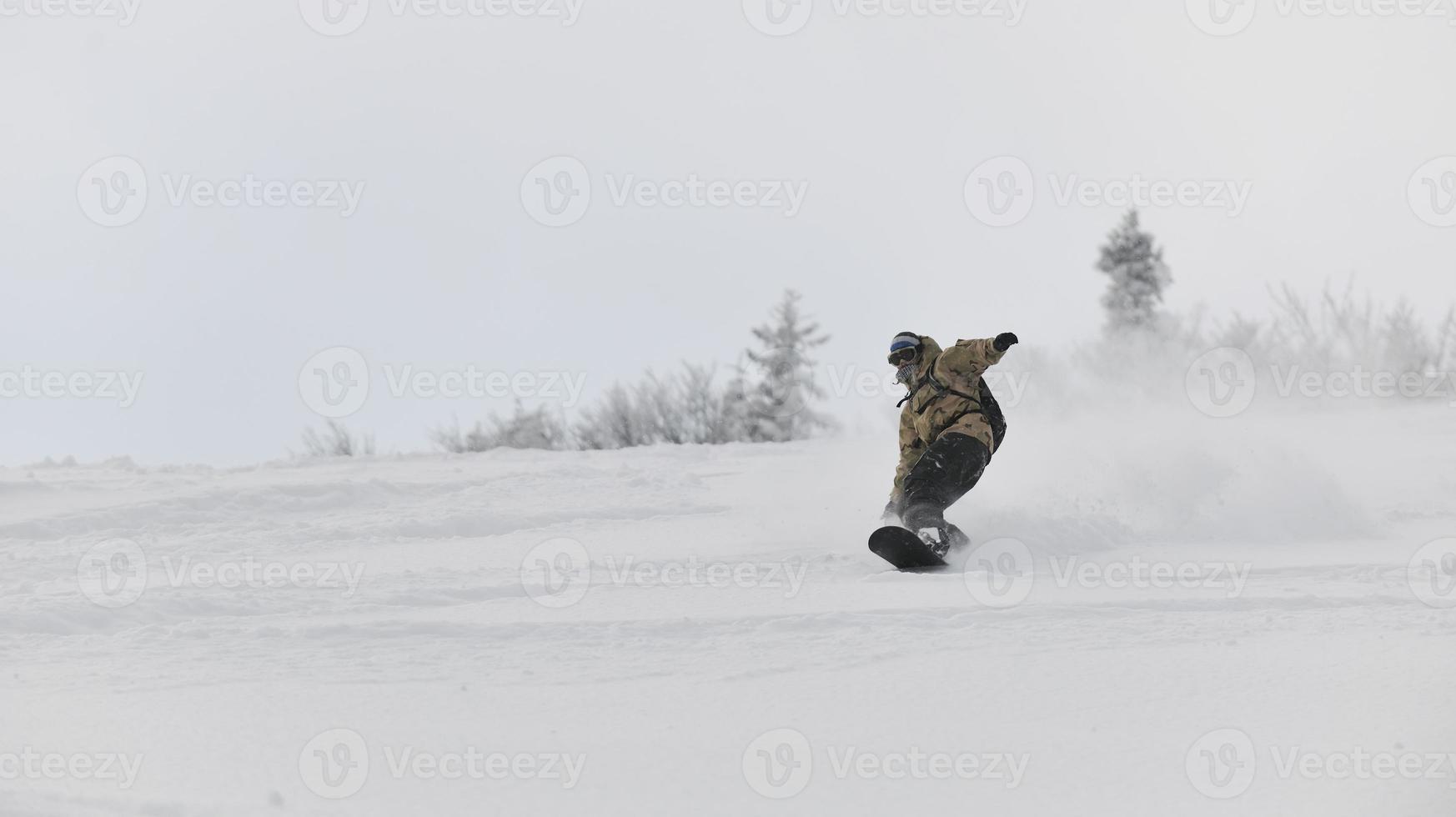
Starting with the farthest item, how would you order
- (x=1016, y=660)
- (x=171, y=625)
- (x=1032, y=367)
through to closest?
(x=1032, y=367), (x=171, y=625), (x=1016, y=660)

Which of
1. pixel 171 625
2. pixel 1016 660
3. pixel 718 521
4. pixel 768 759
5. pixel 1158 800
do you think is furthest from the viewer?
pixel 718 521

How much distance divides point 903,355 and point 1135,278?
1304 inches

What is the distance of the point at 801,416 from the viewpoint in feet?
128

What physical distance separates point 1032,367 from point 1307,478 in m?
21.4

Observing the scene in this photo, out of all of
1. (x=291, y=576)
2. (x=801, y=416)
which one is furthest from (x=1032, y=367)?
(x=291, y=576)

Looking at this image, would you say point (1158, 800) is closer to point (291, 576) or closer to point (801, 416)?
point (291, 576)
